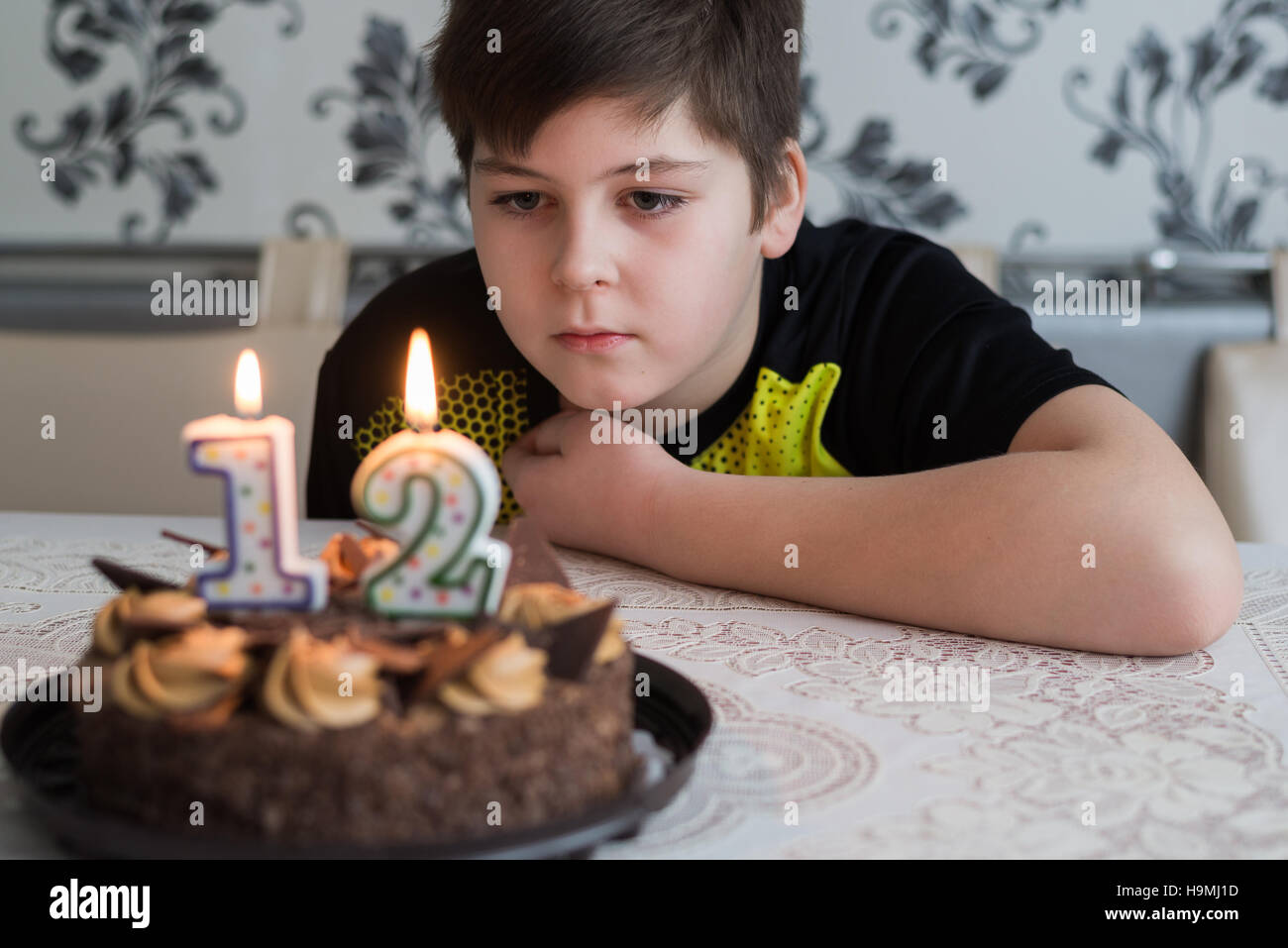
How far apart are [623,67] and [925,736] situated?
616mm

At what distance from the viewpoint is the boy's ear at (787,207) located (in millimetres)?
1231

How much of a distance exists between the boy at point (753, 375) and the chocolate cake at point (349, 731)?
42cm

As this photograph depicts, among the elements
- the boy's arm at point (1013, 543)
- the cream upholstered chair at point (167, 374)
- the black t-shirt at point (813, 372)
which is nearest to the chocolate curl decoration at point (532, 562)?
the boy's arm at point (1013, 543)

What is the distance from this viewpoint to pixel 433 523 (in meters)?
0.56

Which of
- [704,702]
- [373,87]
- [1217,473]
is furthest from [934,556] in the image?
[373,87]

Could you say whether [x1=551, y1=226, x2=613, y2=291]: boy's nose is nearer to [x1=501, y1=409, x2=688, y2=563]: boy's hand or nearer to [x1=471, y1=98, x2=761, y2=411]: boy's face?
[x1=471, y1=98, x2=761, y2=411]: boy's face

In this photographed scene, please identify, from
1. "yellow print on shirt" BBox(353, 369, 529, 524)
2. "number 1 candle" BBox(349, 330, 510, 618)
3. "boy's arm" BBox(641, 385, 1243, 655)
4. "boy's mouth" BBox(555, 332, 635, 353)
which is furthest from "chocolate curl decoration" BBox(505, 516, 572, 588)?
"yellow print on shirt" BBox(353, 369, 529, 524)

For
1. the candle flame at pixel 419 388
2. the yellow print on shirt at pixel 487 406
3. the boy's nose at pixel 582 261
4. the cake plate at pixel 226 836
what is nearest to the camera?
the cake plate at pixel 226 836

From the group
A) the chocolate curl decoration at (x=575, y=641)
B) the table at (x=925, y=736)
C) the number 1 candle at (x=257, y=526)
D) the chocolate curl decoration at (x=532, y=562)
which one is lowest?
the table at (x=925, y=736)

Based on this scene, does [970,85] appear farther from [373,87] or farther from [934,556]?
[934,556]

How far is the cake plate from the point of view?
454 millimetres

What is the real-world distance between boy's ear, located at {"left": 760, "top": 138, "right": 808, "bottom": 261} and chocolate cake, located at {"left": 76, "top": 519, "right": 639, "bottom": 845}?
0.77 meters

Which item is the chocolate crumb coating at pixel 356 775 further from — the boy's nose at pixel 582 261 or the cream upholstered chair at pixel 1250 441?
the cream upholstered chair at pixel 1250 441

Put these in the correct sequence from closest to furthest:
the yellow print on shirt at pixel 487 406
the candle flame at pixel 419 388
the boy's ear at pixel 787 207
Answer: the candle flame at pixel 419 388 < the boy's ear at pixel 787 207 < the yellow print on shirt at pixel 487 406
